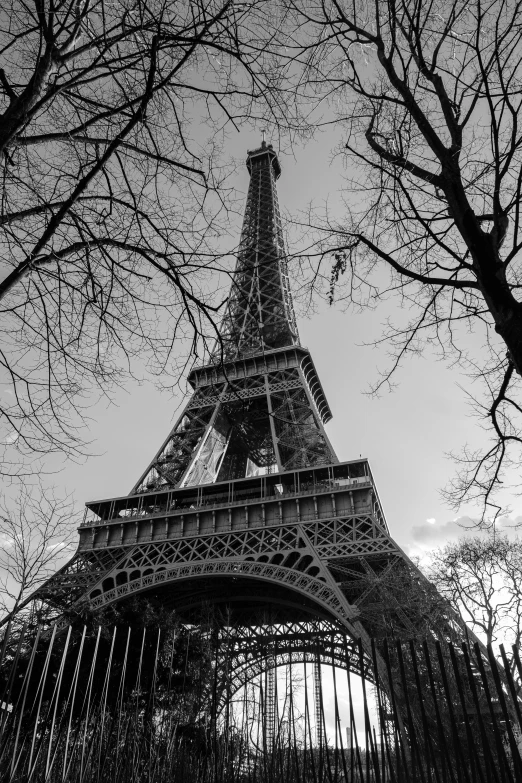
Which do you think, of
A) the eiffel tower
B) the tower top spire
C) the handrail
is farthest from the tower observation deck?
the tower top spire

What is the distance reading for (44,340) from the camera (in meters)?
5.77

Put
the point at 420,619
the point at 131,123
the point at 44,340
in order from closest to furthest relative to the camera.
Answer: the point at 131,123
the point at 44,340
the point at 420,619

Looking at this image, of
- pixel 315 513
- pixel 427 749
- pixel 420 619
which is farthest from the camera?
pixel 315 513

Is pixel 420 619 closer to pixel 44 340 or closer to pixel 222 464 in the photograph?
pixel 44 340

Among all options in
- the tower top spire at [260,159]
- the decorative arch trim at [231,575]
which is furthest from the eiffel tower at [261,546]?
the tower top spire at [260,159]

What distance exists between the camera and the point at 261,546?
26.9 m

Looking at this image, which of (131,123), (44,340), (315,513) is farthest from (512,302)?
(315,513)

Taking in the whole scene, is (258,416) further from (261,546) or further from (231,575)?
(231,575)

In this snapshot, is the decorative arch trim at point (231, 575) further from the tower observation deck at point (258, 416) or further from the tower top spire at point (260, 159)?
the tower top spire at point (260, 159)

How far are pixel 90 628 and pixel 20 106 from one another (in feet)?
70.7

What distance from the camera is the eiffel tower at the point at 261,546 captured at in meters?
22.8

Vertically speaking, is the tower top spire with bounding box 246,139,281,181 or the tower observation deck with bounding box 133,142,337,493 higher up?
the tower top spire with bounding box 246,139,281,181

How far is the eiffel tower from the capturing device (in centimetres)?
2281

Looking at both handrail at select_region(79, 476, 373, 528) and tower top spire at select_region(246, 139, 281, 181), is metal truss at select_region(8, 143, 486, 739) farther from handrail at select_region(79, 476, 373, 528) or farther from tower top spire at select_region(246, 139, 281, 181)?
tower top spire at select_region(246, 139, 281, 181)
